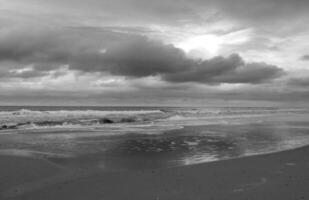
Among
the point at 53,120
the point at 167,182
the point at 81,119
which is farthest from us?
the point at 81,119

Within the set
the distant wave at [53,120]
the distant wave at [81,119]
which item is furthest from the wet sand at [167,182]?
the distant wave at [81,119]

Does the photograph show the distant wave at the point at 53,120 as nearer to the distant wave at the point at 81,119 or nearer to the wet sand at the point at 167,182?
the distant wave at the point at 81,119

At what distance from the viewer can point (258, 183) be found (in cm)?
721

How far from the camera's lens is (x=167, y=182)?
7.41 metres

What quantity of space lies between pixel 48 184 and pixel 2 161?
396cm

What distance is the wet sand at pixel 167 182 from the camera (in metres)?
6.41

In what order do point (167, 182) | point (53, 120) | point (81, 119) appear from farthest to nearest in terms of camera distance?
point (81, 119) < point (53, 120) < point (167, 182)

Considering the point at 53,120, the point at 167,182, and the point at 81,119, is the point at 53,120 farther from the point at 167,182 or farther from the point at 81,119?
the point at 167,182

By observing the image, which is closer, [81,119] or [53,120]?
[53,120]

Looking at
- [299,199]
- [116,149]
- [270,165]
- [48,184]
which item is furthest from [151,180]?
[116,149]

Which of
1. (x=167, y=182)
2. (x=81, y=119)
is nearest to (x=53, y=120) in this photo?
(x=81, y=119)

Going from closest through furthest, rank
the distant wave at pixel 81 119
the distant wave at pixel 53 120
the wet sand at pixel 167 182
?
the wet sand at pixel 167 182 → the distant wave at pixel 53 120 → the distant wave at pixel 81 119

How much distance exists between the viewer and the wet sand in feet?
21.0

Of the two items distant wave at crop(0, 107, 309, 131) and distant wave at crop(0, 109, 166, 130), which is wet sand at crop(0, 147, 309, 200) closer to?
distant wave at crop(0, 109, 166, 130)
